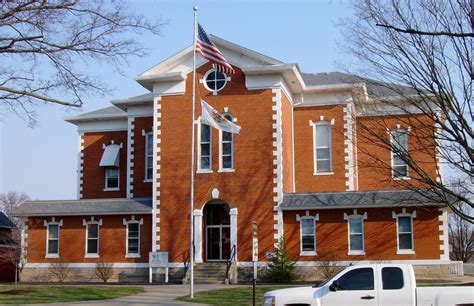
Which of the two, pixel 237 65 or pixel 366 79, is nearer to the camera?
pixel 366 79

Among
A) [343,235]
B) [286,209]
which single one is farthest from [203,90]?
[343,235]

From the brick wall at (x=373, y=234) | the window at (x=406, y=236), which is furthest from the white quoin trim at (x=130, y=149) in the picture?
the window at (x=406, y=236)

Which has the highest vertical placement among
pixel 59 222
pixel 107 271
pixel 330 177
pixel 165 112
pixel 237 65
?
pixel 237 65

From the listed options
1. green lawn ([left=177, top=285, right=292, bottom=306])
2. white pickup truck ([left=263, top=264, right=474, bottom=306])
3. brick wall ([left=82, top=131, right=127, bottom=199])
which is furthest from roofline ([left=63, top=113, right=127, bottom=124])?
white pickup truck ([left=263, top=264, right=474, bottom=306])

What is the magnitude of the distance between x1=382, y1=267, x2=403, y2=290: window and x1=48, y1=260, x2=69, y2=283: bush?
24848 millimetres

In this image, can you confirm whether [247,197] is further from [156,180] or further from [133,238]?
[133,238]

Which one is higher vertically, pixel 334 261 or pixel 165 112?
pixel 165 112

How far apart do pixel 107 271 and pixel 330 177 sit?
13.5m

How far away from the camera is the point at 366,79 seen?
22047 mm

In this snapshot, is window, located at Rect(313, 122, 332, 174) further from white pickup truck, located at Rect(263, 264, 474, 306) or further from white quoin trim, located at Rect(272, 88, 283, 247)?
white pickup truck, located at Rect(263, 264, 474, 306)

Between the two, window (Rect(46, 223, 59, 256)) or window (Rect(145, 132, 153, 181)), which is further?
window (Rect(145, 132, 153, 181))

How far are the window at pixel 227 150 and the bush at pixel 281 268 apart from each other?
5.21 meters

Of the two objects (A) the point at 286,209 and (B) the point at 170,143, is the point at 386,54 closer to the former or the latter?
(A) the point at 286,209

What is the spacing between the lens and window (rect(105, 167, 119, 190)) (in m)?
42.9
